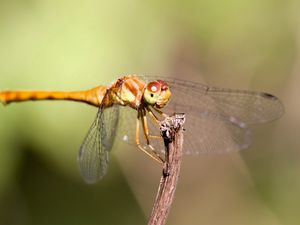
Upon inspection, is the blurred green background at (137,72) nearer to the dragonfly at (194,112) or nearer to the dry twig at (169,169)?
the dragonfly at (194,112)

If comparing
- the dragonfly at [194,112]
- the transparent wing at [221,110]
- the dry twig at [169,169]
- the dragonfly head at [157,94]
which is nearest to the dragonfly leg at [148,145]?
the dragonfly at [194,112]

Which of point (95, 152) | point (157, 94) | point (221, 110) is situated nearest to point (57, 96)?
point (95, 152)

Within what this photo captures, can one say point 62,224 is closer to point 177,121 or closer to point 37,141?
point 37,141

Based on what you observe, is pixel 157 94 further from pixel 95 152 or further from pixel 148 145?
pixel 95 152

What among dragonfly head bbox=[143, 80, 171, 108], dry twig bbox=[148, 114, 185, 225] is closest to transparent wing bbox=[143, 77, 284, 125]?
dragonfly head bbox=[143, 80, 171, 108]

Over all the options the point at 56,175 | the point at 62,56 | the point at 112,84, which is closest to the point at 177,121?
the point at 112,84
